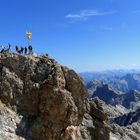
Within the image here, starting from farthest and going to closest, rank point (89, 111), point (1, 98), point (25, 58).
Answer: point (89, 111) → point (25, 58) → point (1, 98)

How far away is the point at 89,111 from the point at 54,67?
17.0 m

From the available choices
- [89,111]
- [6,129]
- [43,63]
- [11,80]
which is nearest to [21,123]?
[6,129]

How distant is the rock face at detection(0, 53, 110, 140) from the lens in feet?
226

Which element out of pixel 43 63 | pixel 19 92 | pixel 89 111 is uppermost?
pixel 43 63

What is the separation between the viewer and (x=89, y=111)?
8650cm

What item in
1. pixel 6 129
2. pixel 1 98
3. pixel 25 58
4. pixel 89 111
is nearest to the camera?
pixel 6 129

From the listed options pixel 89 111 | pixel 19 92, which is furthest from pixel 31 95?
pixel 89 111

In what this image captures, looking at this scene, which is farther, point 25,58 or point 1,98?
point 25,58

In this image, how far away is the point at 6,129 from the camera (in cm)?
6475

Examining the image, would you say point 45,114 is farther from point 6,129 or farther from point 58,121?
point 6,129

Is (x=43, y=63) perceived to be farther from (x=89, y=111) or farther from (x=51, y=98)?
(x=89, y=111)

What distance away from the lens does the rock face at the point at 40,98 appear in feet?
226

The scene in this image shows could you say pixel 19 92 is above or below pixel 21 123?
above

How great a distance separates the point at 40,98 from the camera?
72000 mm
